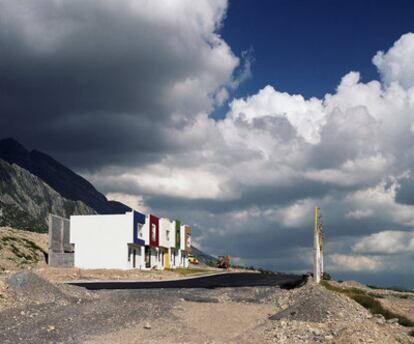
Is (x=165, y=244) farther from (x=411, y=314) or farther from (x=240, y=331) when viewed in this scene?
(x=240, y=331)

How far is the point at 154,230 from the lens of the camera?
7944cm

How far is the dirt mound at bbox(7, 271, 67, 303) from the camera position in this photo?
3073 centimetres

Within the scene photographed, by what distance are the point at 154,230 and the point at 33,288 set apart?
47945 millimetres

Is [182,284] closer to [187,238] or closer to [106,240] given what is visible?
[106,240]

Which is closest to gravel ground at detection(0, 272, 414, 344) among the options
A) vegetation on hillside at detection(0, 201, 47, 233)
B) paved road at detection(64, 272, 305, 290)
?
paved road at detection(64, 272, 305, 290)

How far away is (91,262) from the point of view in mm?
70250

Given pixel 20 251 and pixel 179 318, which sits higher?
pixel 20 251

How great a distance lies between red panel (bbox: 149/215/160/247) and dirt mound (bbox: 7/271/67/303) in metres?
44.7

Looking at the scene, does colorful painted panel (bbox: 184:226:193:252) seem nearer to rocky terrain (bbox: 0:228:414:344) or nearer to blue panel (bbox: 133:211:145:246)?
blue panel (bbox: 133:211:145:246)

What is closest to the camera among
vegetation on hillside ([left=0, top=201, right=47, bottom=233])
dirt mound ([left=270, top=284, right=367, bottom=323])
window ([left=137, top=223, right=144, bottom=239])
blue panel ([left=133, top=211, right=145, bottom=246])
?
dirt mound ([left=270, top=284, right=367, bottom=323])

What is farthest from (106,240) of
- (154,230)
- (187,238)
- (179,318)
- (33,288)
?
(179,318)

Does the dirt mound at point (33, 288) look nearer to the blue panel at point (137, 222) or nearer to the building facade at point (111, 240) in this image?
the building facade at point (111, 240)

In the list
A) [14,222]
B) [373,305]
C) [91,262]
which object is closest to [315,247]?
[373,305]

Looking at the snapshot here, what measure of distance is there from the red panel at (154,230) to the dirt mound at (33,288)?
4473cm
